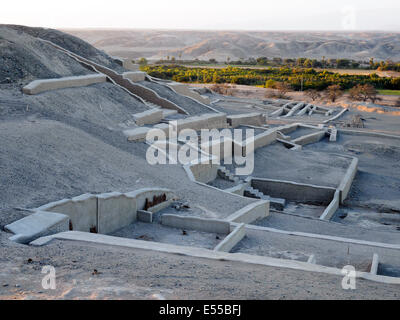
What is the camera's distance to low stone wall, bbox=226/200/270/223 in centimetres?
1018

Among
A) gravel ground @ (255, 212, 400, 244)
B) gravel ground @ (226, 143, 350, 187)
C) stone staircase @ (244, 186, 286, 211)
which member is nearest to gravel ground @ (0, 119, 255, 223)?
gravel ground @ (255, 212, 400, 244)

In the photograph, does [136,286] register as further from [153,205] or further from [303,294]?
[153,205]

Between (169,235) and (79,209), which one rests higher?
(79,209)

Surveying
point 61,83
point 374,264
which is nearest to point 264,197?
point 374,264

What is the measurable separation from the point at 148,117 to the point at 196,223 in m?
8.12

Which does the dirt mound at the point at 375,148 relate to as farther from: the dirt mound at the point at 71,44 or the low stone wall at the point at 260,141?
the dirt mound at the point at 71,44

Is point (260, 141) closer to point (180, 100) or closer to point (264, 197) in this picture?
point (180, 100)

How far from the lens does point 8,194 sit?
814cm

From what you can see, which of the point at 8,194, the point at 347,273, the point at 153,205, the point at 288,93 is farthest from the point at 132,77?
the point at 288,93

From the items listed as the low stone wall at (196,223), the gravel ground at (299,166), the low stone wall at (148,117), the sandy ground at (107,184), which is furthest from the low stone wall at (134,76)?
the low stone wall at (196,223)

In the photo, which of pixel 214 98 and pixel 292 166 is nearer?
pixel 292 166

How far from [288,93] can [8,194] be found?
3729 centimetres

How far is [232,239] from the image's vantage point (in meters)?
8.77
